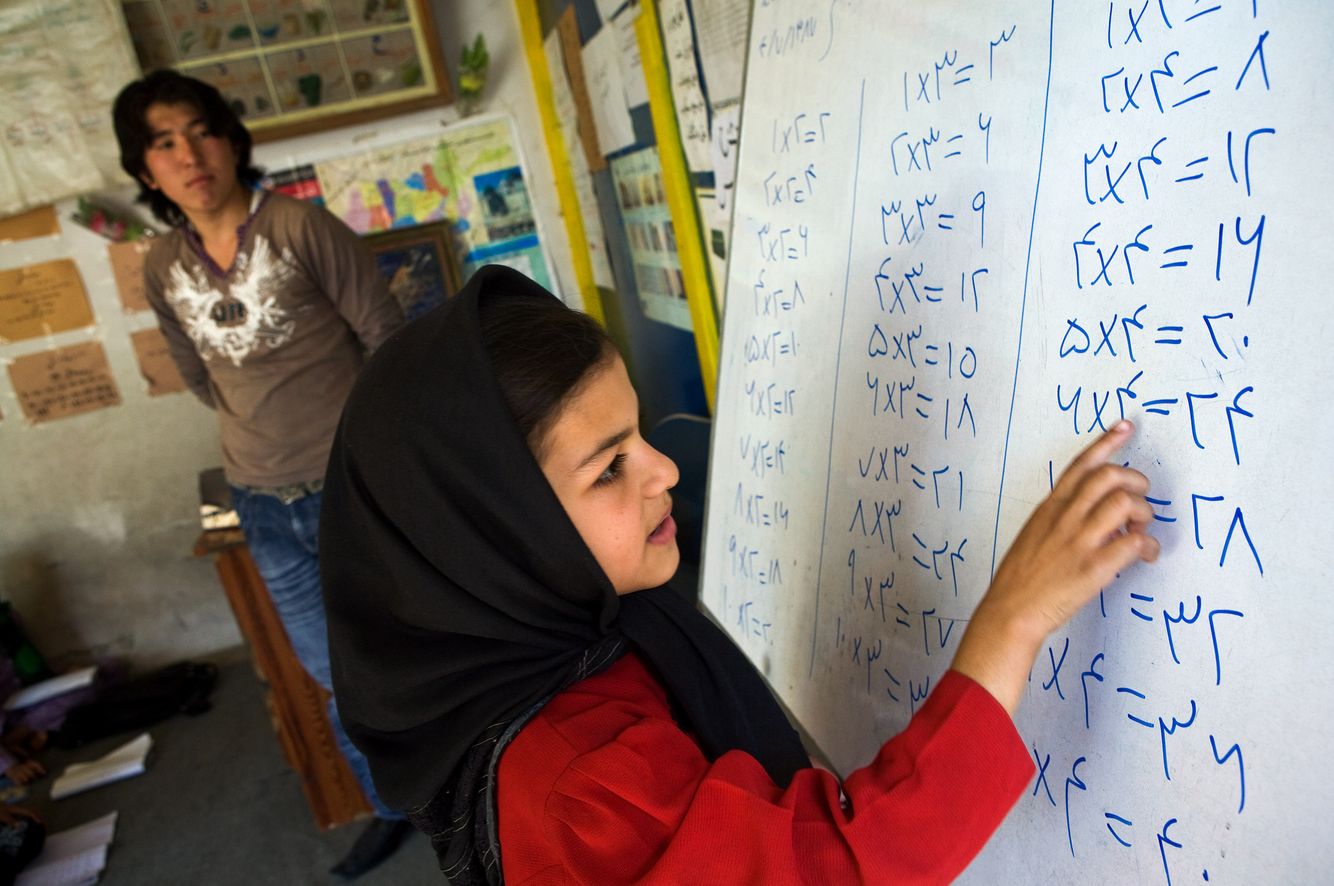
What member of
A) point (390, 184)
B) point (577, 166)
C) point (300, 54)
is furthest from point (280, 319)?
point (300, 54)

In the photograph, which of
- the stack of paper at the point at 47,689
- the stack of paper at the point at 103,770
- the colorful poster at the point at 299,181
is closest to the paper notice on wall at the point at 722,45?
the colorful poster at the point at 299,181

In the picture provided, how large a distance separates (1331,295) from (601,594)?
52 cm

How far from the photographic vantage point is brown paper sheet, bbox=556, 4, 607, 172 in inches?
87.2

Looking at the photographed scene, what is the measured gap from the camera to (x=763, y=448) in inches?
40.2

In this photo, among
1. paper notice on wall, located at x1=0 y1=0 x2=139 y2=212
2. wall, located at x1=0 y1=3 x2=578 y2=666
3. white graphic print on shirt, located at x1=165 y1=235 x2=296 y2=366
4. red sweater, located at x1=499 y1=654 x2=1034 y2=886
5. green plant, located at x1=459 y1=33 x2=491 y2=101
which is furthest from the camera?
wall, located at x1=0 y1=3 x2=578 y2=666

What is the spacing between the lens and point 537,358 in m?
0.72

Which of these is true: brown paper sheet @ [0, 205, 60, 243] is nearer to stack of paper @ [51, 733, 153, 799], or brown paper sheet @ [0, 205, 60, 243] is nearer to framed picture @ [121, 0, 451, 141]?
framed picture @ [121, 0, 451, 141]

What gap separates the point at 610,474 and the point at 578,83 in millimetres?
1811

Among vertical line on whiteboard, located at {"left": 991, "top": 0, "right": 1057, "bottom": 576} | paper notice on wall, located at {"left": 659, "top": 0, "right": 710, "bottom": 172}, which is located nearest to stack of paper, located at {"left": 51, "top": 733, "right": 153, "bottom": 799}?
paper notice on wall, located at {"left": 659, "top": 0, "right": 710, "bottom": 172}

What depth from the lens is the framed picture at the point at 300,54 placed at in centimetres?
268

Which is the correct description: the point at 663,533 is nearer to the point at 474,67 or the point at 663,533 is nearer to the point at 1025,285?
the point at 1025,285

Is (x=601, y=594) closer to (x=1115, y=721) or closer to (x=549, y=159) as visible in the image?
(x=1115, y=721)

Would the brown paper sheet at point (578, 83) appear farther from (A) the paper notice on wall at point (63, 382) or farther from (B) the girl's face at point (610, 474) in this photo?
(A) the paper notice on wall at point (63, 382)

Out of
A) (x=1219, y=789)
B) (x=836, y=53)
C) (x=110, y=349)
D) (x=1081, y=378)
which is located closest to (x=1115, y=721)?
(x=1219, y=789)
